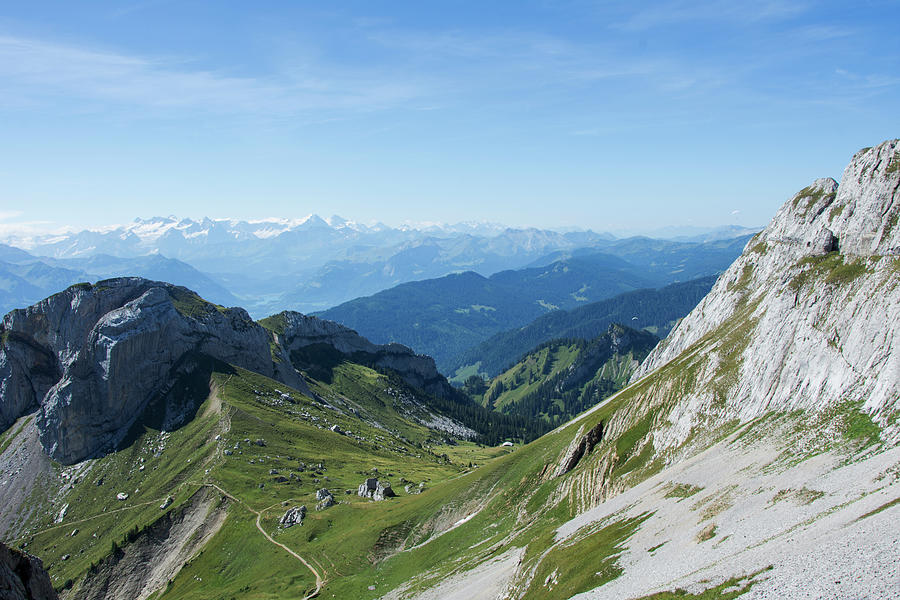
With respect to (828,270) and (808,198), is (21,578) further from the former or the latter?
(808,198)

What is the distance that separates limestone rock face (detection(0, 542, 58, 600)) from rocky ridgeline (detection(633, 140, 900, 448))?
68.5 metres

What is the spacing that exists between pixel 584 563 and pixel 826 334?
41453 millimetres

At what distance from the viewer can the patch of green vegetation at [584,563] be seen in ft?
153

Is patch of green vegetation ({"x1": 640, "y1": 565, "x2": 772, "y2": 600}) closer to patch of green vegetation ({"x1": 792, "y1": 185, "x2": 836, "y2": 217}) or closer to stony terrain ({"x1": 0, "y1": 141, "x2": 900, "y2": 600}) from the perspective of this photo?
stony terrain ({"x1": 0, "y1": 141, "x2": 900, "y2": 600})

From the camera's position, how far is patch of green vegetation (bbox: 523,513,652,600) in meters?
46.7

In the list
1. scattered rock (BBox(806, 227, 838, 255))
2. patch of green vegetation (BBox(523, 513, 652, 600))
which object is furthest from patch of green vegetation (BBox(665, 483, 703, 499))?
scattered rock (BBox(806, 227, 838, 255))

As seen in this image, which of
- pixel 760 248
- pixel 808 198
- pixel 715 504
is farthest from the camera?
pixel 760 248

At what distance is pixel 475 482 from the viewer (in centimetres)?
10375

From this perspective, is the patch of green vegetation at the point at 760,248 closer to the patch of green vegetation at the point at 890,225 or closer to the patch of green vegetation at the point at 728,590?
the patch of green vegetation at the point at 890,225

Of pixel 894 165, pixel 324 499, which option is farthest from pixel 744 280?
pixel 324 499

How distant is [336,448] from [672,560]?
136m

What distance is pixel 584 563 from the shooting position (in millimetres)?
50812

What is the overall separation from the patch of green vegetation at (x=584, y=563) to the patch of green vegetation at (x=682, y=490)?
14.4 feet

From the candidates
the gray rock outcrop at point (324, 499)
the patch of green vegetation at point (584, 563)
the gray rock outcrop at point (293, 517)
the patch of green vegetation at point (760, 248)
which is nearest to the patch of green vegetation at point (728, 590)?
the patch of green vegetation at point (584, 563)
